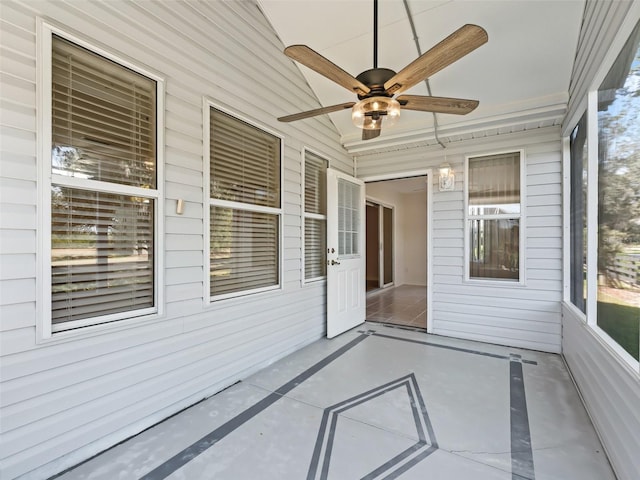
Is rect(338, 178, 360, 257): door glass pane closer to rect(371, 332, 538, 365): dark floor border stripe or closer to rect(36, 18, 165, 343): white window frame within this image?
rect(371, 332, 538, 365): dark floor border stripe

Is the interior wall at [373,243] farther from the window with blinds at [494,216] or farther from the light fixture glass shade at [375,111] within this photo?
the light fixture glass shade at [375,111]

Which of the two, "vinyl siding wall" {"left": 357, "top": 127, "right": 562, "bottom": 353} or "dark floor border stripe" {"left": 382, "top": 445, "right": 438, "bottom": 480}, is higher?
"vinyl siding wall" {"left": 357, "top": 127, "right": 562, "bottom": 353}

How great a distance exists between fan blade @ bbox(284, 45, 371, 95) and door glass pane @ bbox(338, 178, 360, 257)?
2264 mm

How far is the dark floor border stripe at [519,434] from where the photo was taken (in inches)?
68.5

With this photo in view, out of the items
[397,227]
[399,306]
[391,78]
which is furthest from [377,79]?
[397,227]

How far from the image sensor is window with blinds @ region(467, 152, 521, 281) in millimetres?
3801

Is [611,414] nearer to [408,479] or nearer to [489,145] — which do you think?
[408,479]

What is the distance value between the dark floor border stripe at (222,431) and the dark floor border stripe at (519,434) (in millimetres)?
1680

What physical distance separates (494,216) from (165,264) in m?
3.84

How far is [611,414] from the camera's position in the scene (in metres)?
1.83

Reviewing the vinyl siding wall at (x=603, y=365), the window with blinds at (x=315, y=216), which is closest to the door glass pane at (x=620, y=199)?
the vinyl siding wall at (x=603, y=365)

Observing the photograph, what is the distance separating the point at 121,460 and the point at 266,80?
335cm

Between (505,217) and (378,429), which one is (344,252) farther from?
(378,429)

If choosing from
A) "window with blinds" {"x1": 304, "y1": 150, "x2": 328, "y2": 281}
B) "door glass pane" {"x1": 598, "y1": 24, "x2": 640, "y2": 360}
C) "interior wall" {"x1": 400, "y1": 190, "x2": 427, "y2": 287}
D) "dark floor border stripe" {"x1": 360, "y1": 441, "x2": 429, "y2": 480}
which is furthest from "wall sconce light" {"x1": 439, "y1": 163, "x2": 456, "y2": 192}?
"interior wall" {"x1": 400, "y1": 190, "x2": 427, "y2": 287}
